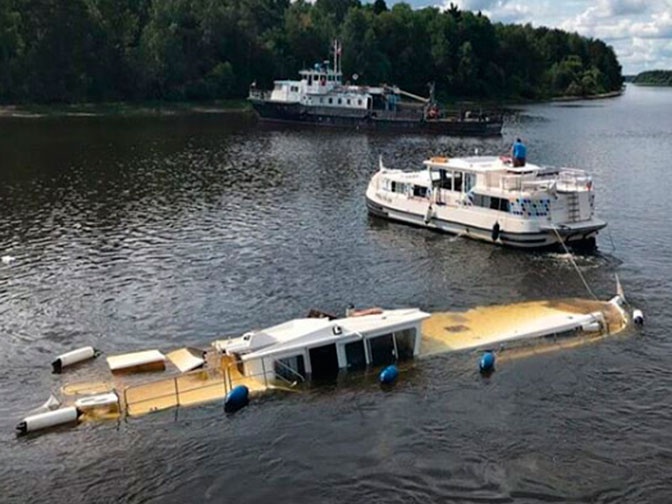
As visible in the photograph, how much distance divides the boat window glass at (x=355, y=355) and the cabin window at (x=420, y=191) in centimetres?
3310

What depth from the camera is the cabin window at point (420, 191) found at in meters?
68.7

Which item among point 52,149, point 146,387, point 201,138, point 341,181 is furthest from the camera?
point 201,138

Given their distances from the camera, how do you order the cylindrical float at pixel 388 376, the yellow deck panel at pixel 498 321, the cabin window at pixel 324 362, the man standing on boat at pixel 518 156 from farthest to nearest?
1. the man standing on boat at pixel 518 156
2. the yellow deck panel at pixel 498 321
3. the cabin window at pixel 324 362
4. the cylindrical float at pixel 388 376

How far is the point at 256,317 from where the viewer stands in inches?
1802

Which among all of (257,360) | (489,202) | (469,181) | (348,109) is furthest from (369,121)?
(257,360)

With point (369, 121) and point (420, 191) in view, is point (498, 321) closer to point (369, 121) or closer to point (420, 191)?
point (420, 191)

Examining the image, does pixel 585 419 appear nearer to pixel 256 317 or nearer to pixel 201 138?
pixel 256 317

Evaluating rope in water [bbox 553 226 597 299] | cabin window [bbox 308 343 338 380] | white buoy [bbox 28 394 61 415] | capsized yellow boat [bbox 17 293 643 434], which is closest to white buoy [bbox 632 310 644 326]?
capsized yellow boat [bbox 17 293 643 434]

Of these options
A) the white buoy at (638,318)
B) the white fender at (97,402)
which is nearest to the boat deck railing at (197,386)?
the white fender at (97,402)

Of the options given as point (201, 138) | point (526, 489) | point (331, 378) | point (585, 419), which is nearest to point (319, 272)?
point (331, 378)

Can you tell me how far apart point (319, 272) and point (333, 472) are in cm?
2653

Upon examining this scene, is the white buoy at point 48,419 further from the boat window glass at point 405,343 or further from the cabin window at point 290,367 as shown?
the boat window glass at point 405,343

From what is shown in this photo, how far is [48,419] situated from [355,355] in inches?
547

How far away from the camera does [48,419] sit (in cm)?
3203
